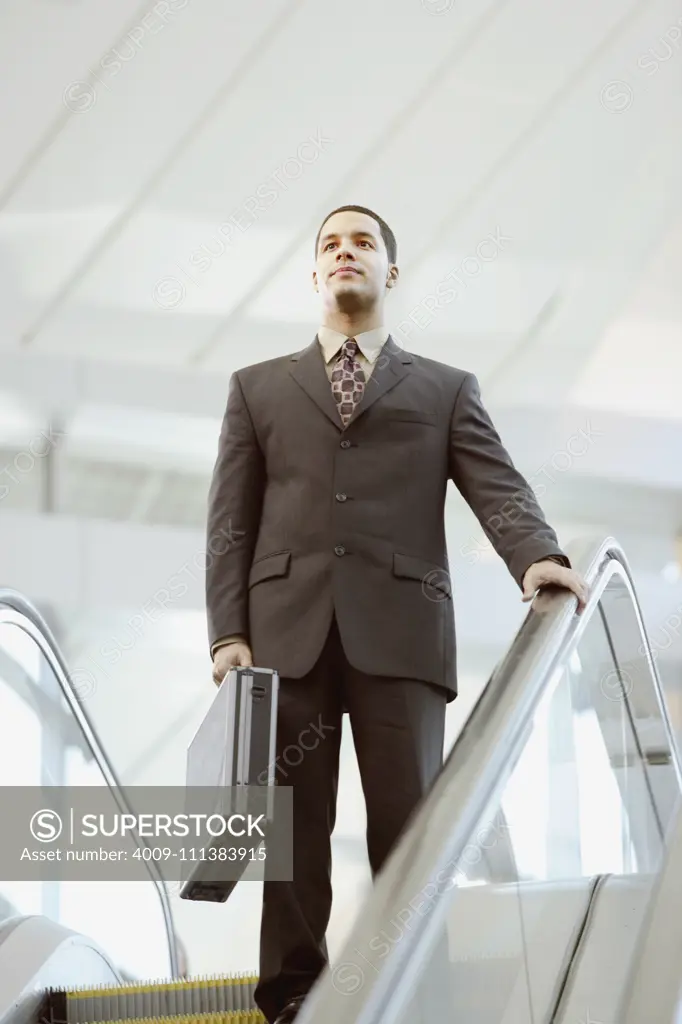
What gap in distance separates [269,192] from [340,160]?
0.66m

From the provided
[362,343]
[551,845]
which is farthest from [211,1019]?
[362,343]

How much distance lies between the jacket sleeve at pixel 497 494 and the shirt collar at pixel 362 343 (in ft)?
0.71

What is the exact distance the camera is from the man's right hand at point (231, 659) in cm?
281

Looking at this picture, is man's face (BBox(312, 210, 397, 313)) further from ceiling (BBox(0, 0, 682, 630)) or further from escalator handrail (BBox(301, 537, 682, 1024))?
ceiling (BBox(0, 0, 682, 630))

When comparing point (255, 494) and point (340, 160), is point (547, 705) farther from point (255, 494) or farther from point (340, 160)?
point (340, 160)

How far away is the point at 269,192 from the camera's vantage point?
38.0 ft

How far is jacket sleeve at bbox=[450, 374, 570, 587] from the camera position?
2910mm

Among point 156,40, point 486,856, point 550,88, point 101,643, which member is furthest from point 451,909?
point 101,643

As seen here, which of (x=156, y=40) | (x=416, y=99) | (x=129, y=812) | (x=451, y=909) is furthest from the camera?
(x=416, y=99)

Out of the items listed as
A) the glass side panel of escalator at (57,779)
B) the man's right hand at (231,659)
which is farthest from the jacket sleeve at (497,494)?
the glass side panel of escalator at (57,779)

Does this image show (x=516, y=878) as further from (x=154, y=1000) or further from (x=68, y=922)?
(x=68, y=922)

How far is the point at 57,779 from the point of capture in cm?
416

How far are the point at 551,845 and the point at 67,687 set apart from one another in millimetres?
2063

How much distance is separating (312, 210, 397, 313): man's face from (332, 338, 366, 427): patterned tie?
93mm
